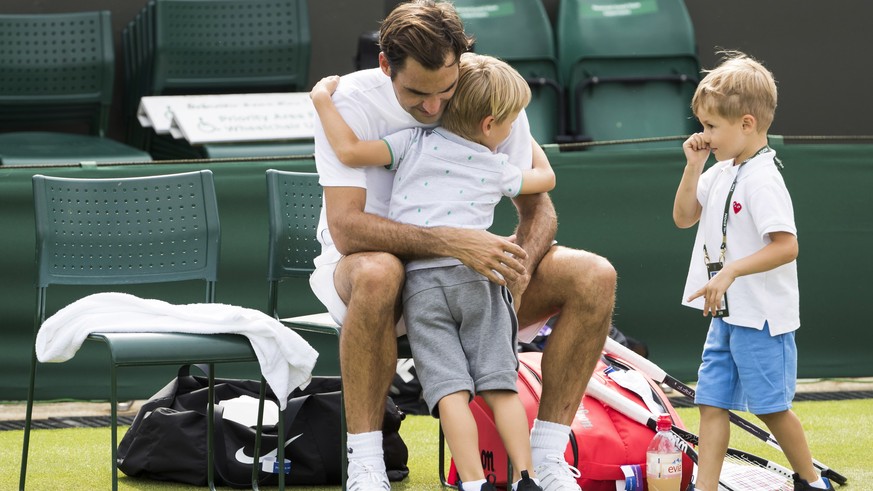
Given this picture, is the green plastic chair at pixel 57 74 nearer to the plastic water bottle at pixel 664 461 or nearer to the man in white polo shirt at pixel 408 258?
the man in white polo shirt at pixel 408 258

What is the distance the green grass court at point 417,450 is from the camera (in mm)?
3639

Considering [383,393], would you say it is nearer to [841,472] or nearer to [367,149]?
[367,149]

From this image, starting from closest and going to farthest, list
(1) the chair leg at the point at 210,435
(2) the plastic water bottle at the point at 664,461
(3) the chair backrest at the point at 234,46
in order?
(2) the plastic water bottle at the point at 664,461, (1) the chair leg at the point at 210,435, (3) the chair backrest at the point at 234,46

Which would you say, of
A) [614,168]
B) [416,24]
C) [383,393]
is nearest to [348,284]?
[383,393]

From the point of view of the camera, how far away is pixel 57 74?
20.9ft

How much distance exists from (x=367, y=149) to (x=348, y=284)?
34 centimetres

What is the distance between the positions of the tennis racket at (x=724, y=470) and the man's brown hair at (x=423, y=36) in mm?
1018

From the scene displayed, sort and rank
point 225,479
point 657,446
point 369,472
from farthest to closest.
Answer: point 225,479, point 657,446, point 369,472

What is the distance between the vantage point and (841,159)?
519cm

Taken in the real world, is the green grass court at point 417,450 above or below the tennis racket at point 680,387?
below

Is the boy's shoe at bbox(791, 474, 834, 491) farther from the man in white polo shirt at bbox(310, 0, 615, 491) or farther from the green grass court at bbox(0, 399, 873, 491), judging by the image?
the man in white polo shirt at bbox(310, 0, 615, 491)

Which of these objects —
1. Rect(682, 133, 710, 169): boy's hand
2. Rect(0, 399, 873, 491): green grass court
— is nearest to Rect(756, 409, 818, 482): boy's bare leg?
Rect(0, 399, 873, 491): green grass court

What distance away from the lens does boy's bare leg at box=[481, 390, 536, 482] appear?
2.89 metres

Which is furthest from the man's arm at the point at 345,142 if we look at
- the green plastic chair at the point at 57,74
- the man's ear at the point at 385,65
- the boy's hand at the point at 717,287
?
the green plastic chair at the point at 57,74
